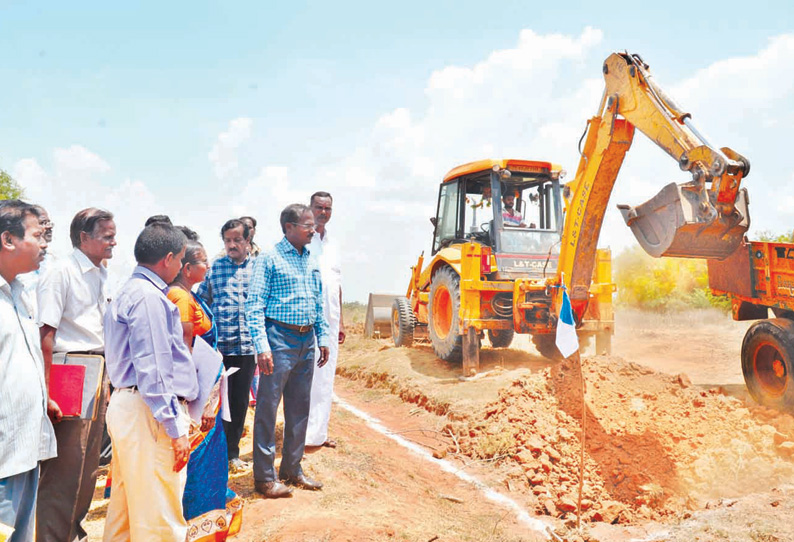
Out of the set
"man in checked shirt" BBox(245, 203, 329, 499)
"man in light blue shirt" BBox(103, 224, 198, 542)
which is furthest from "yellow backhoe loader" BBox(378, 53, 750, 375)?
"man in light blue shirt" BBox(103, 224, 198, 542)

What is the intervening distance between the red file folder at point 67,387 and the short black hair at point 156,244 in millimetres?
792

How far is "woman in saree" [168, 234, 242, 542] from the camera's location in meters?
3.21

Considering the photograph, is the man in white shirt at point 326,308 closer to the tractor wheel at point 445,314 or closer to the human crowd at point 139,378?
the human crowd at point 139,378

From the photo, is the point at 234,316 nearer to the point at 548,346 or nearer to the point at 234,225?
the point at 234,225

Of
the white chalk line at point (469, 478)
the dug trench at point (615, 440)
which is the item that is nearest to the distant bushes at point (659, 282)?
the dug trench at point (615, 440)

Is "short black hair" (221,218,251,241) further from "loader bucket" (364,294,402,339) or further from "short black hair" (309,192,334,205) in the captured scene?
"loader bucket" (364,294,402,339)

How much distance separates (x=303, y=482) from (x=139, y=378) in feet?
6.80

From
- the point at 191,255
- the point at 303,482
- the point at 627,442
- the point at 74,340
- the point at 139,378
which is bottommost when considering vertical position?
the point at 627,442

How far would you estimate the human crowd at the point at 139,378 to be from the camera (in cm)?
243

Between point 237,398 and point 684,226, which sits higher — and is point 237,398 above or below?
Result: below

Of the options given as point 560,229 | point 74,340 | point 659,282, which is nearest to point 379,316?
point 560,229

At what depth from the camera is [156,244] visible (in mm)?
2816

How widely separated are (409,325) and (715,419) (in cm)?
655

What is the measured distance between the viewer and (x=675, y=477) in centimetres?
526
